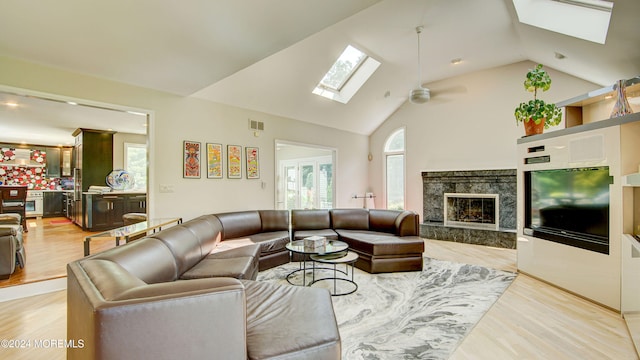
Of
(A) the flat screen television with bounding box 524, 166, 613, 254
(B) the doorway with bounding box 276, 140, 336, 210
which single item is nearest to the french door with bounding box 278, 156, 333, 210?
(B) the doorway with bounding box 276, 140, 336, 210

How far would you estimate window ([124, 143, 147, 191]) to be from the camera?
6.99 metres

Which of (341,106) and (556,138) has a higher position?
(341,106)

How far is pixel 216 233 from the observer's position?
12.1 feet

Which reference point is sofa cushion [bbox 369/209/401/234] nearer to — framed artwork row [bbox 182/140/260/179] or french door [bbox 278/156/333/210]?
french door [bbox 278/156/333/210]

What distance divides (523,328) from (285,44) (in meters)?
3.37

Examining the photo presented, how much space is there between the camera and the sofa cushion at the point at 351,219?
189 inches

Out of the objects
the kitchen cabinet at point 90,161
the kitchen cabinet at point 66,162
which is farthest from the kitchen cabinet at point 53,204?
the kitchen cabinet at point 90,161

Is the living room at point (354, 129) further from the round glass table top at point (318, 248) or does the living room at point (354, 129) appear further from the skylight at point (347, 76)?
the round glass table top at point (318, 248)

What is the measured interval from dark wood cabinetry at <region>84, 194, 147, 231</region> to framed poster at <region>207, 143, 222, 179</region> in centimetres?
342

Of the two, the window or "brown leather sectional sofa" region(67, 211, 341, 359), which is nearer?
"brown leather sectional sofa" region(67, 211, 341, 359)

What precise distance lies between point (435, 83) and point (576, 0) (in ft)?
10.7

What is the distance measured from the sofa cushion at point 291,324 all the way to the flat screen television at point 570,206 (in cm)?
294

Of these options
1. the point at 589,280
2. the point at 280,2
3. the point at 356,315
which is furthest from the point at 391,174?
the point at 280,2

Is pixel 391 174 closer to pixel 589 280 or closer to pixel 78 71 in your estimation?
pixel 589 280
